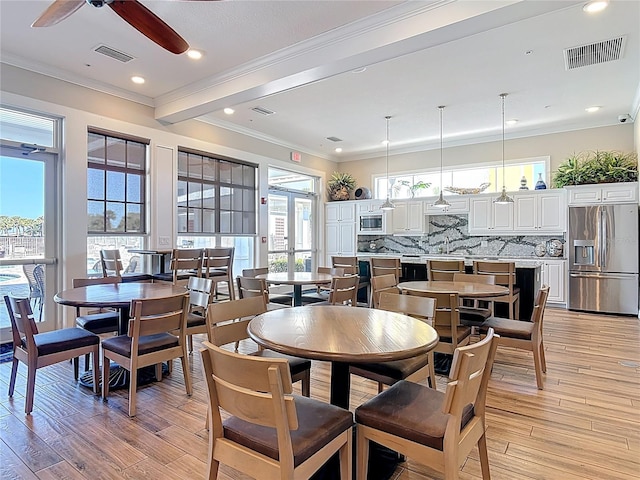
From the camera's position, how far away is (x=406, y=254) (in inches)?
330

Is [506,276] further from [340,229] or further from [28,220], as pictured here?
[28,220]

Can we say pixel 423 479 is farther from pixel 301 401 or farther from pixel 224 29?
pixel 224 29

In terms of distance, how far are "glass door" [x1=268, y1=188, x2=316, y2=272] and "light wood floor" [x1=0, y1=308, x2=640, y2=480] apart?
459 centimetres

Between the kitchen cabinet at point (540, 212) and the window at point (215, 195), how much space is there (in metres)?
4.91

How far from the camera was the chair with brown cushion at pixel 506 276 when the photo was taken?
427cm

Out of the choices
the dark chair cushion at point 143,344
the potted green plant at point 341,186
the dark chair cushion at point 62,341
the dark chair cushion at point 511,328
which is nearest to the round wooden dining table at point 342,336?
the dark chair cushion at point 143,344

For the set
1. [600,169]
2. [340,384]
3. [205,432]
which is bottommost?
[205,432]

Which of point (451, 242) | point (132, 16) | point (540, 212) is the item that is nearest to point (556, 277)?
point (540, 212)

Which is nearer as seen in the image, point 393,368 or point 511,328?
point 393,368

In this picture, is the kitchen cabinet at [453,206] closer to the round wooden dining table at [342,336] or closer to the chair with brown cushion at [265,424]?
the round wooden dining table at [342,336]

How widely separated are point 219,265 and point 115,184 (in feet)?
5.98

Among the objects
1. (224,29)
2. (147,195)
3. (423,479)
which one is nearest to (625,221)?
(423,479)

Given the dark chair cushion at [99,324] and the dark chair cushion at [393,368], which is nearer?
the dark chair cushion at [393,368]

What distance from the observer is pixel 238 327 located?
222 centimetres
